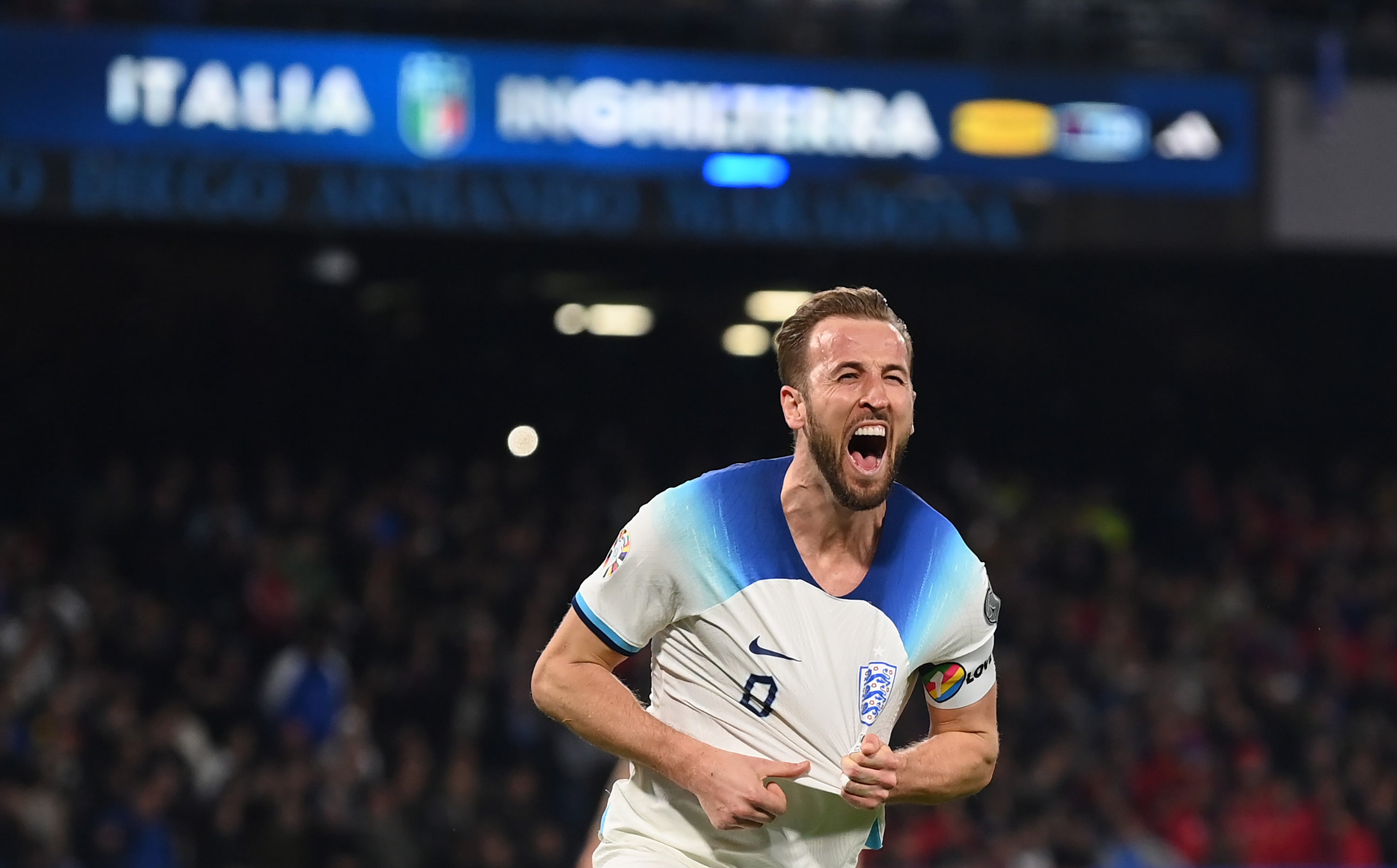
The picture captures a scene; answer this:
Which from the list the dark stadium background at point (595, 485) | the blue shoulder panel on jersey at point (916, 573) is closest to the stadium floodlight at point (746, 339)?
the dark stadium background at point (595, 485)

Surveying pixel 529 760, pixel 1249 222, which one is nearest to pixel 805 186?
pixel 1249 222

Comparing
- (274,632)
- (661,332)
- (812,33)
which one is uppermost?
(812,33)

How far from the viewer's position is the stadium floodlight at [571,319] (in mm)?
20766

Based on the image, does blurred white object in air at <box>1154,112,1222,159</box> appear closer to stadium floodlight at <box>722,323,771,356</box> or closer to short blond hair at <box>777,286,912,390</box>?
stadium floodlight at <box>722,323,771,356</box>

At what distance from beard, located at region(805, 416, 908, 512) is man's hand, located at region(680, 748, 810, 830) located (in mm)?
560

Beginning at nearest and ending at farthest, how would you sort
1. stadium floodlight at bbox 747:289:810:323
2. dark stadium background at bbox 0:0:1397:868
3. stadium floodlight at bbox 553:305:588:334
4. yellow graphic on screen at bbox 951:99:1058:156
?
dark stadium background at bbox 0:0:1397:868 < yellow graphic on screen at bbox 951:99:1058:156 < stadium floodlight at bbox 747:289:810:323 < stadium floodlight at bbox 553:305:588:334

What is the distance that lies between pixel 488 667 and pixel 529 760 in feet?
2.54

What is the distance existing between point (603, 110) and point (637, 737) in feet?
38.8

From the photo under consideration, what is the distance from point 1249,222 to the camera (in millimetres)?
16516

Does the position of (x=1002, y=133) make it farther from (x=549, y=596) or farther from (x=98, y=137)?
(x=98, y=137)

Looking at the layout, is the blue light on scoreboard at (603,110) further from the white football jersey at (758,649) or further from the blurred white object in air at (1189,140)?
the white football jersey at (758,649)

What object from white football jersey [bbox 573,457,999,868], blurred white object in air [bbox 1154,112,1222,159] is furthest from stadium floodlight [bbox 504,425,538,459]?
white football jersey [bbox 573,457,999,868]

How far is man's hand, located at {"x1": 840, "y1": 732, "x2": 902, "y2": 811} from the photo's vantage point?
150 inches

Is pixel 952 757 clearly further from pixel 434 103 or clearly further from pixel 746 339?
pixel 746 339
